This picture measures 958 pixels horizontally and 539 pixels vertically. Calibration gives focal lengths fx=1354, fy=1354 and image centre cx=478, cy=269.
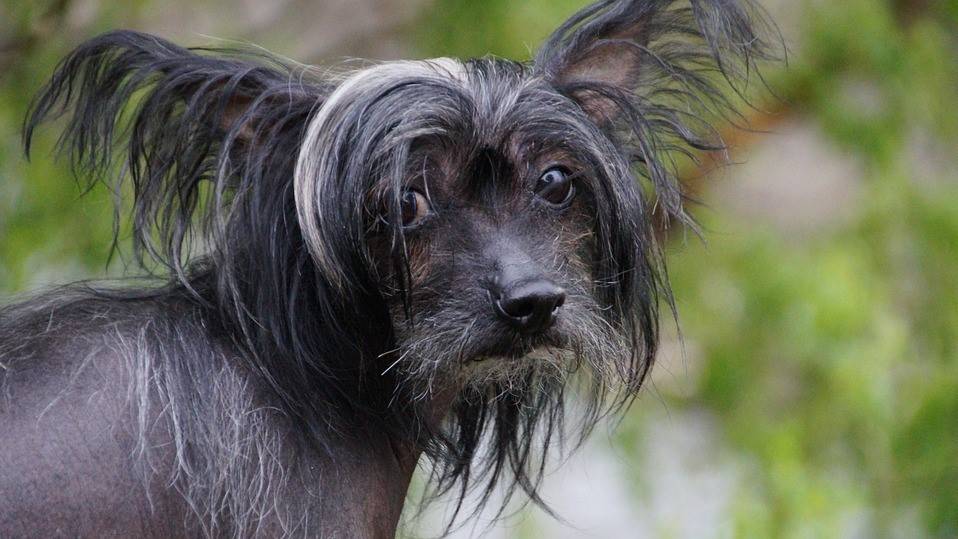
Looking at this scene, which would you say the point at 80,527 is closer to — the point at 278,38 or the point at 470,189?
the point at 470,189

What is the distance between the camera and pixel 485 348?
141 inches

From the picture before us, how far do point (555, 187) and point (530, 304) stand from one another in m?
0.43

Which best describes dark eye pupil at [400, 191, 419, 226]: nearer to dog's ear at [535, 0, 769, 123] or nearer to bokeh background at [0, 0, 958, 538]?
dog's ear at [535, 0, 769, 123]

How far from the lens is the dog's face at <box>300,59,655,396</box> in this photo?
355 centimetres

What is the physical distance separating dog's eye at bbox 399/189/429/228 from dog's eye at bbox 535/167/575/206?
0.33m

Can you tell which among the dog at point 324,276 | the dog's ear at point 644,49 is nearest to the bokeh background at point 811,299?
the dog's ear at point 644,49

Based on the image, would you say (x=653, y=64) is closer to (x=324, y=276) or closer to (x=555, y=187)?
(x=555, y=187)

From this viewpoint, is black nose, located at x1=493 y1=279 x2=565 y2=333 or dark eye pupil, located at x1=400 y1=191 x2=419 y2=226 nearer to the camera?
black nose, located at x1=493 y1=279 x2=565 y2=333

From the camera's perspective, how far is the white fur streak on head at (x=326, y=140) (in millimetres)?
3541

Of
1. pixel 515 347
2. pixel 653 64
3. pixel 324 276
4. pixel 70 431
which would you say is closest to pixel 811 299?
pixel 653 64

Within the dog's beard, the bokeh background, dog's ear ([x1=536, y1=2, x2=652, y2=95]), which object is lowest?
the dog's beard

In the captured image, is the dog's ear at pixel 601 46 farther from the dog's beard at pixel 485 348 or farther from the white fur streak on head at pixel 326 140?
the dog's beard at pixel 485 348

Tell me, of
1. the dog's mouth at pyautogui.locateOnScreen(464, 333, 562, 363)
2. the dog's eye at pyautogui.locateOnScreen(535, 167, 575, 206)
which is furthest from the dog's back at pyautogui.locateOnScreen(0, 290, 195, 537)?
the dog's eye at pyautogui.locateOnScreen(535, 167, 575, 206)

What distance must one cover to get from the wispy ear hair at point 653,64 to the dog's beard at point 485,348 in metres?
0.50
